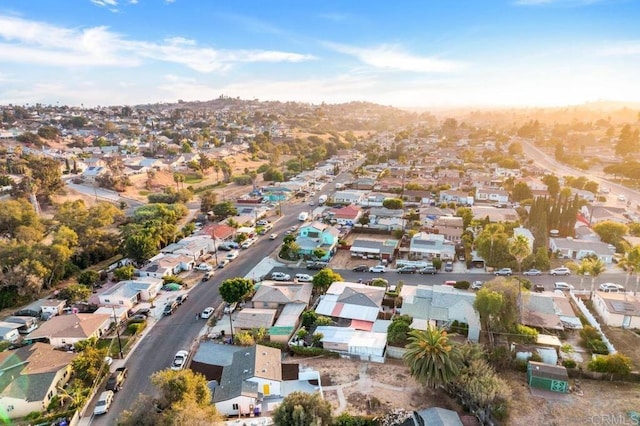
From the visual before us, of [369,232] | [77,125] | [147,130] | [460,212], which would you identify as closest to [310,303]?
[369,232]

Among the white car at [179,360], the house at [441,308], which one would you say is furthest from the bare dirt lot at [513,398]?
the white car at [179,360]

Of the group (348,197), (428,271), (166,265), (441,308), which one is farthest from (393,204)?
(166,265)

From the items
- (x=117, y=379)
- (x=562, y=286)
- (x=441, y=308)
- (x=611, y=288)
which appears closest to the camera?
(x=117, y=379)

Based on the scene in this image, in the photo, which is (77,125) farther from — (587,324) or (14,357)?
(587,324)

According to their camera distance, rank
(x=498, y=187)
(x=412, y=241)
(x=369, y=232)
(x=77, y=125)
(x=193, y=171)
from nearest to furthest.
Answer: (x=412, y=241)
(x=369, y=232)
(x=498, y=187)
(x=193, y=171)
(x=77, y=125)

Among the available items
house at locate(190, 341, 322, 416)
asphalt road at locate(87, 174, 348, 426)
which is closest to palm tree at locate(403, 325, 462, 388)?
house at locate(190, 341, 322, 416)

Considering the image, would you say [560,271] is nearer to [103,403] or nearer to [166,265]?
[166,265]

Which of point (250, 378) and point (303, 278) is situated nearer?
point (250, 378)
